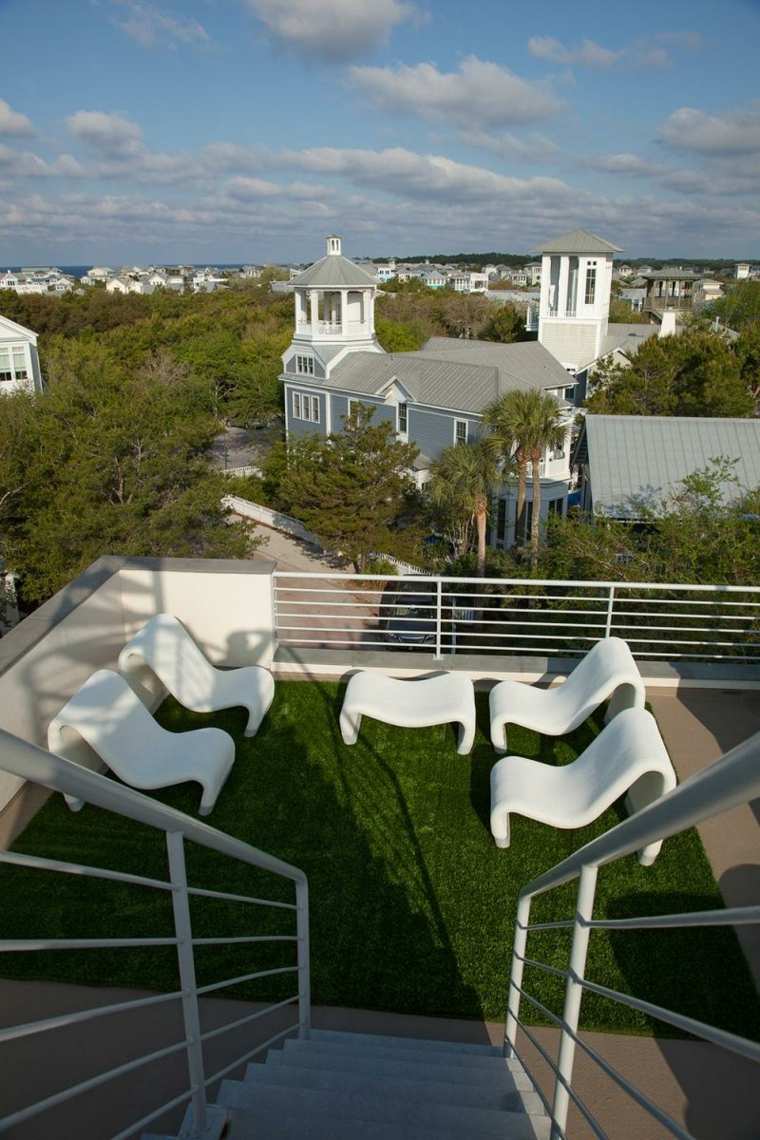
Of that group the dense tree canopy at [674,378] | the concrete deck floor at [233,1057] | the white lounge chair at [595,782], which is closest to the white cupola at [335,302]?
the dense tree canopy at [674,378]

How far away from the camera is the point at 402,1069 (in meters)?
3.29

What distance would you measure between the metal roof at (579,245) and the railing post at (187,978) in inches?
1839

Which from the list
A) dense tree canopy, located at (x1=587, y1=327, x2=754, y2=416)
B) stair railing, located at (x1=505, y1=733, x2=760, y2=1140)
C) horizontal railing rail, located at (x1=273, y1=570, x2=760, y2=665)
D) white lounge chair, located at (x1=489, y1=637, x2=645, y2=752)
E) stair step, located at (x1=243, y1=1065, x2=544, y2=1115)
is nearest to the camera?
stair railing, located at (x1=505, y1=733, x2=760, y2=1140)

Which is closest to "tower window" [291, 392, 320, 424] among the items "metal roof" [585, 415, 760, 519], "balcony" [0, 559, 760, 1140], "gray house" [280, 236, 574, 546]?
"gray house" [280, 236, 574, 546]

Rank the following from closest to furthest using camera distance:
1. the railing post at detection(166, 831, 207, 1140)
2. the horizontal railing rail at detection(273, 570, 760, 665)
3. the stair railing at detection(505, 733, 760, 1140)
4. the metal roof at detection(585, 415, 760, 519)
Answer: the stair railing at detection(505, 733, 760, 1140)
the railing post at detection(166, 831, 207, 1140)
the horizontal railing rail at detection(273, 570, 760, 665)
the metal roof at detection(585, 415, 760, 519)

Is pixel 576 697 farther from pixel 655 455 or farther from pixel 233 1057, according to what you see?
pixel 655 455

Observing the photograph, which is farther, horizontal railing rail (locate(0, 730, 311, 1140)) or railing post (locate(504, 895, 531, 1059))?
railing post (locate(504, 895, 531, 1059))

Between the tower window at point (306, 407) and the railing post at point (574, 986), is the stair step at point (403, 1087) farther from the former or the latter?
the tower window at point (306, 407)

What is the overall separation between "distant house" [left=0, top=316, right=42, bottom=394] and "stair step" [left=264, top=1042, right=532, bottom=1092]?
39.0 meters

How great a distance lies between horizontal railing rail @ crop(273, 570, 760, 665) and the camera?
7.22 m

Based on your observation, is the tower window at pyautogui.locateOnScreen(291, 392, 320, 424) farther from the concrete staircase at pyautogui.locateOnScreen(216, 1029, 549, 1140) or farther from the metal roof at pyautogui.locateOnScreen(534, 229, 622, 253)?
the concrete staircase at pyautogui.locateOnScreen(216, 1029, 549, 1140)

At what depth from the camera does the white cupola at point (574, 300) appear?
147ft

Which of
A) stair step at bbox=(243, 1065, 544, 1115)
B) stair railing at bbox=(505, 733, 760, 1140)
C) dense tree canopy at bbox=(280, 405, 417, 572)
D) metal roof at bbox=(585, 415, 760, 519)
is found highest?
stair railing at bbox=(505, 733, 760, 1140)

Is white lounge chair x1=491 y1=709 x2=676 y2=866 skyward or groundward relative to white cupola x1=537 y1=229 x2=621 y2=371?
groundward
